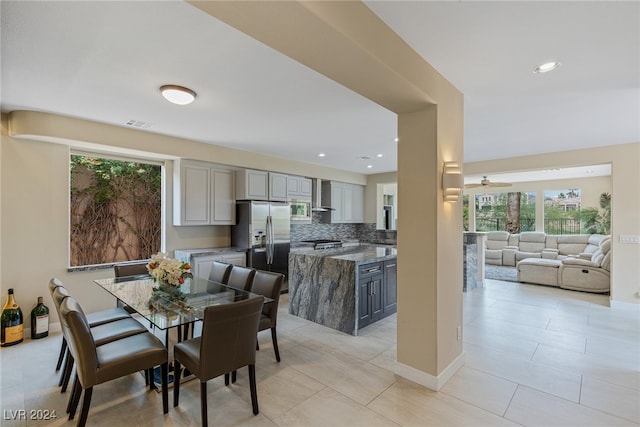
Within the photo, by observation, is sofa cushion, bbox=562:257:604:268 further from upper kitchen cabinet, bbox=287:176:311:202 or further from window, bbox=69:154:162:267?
window, bbox=69:154:162:267

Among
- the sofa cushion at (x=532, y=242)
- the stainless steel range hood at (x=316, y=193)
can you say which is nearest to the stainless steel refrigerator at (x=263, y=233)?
the stainless steel range hood at (x=316, y=193)

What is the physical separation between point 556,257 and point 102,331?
9976mm

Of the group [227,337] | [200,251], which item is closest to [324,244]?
[200,251]

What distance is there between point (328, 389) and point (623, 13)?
3.20 m

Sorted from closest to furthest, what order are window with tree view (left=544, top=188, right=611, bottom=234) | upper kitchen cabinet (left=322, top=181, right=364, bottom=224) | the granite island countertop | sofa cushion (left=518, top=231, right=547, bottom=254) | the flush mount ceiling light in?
the flush mount ceiling light, the granite island countertop, upper kitchen cabinet (left=322, top=181, right=364, bottom=224), window with tree view (left=544, top=188, right=611, bottom=234), sofa cushion (left=518, top=231, right=547, bottom=254)

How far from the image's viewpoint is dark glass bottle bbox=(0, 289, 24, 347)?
127 inches

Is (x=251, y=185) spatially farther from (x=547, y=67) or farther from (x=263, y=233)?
(x=547, y=67)

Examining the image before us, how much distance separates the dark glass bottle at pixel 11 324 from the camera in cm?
324

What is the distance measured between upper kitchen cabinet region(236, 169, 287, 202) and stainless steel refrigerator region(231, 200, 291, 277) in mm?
152

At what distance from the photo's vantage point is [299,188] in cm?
624

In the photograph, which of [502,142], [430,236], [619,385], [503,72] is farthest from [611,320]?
[503,72]

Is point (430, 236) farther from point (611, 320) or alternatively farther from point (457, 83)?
point (611, 320)

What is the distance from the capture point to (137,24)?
186 cm

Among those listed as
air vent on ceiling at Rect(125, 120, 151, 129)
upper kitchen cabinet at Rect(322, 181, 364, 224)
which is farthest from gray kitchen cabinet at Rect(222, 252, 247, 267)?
upper kitchen cabinet at Rect(322, 181, 364, 224)
